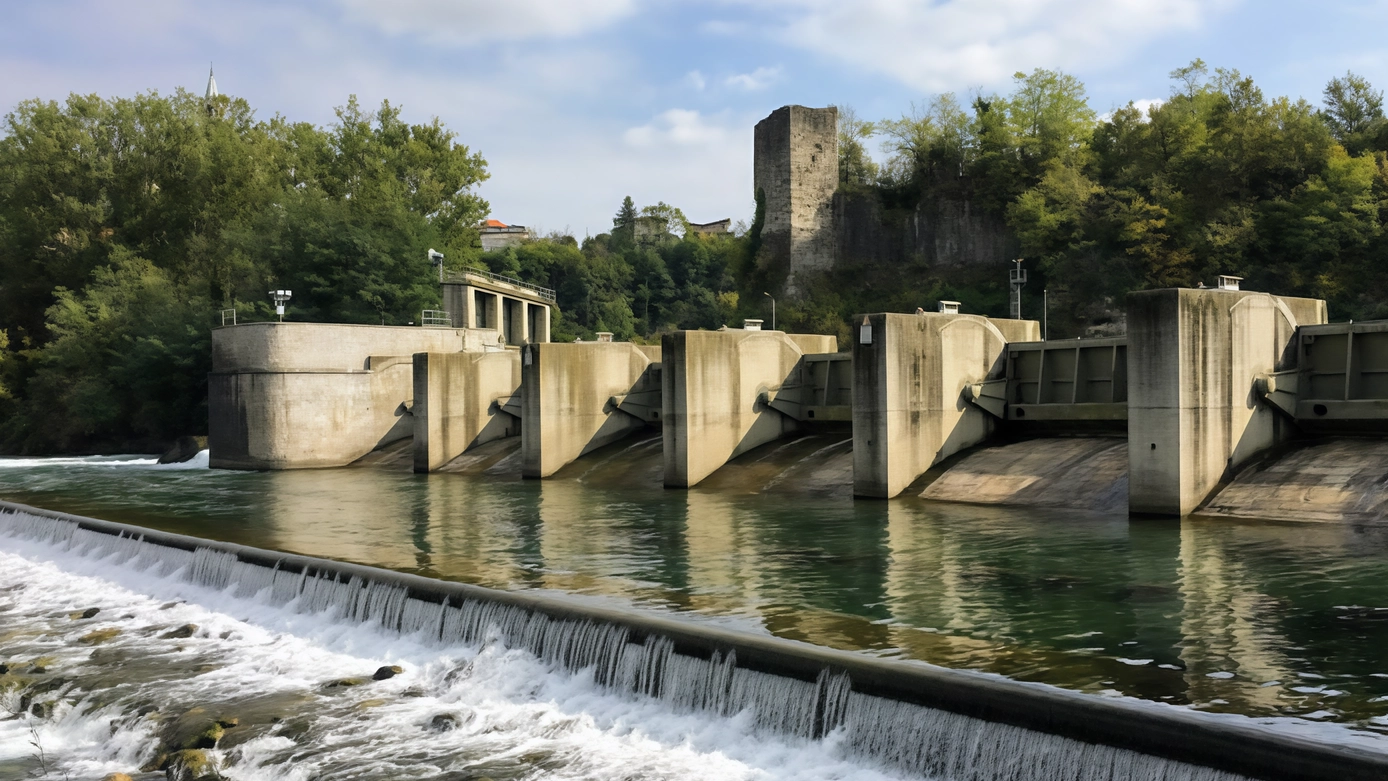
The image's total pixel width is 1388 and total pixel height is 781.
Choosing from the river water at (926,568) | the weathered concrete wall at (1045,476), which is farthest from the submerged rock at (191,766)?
the weathered concrete wall at (1045,476)

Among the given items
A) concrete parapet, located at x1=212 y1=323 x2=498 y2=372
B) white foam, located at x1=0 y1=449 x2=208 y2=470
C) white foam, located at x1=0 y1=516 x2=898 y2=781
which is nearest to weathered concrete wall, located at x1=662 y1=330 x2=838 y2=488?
white foam, located at x1=0 y1=516 x2=898 y2=781

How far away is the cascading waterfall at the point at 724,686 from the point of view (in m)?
7.84

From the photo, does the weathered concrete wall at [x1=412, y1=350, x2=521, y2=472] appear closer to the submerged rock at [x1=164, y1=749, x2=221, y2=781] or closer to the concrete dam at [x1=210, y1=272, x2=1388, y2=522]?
the concrete dam at [x1=210, y1=272, x2=1388, y2=522]

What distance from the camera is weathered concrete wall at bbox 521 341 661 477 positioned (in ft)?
102

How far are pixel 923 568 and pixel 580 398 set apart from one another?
1793 centimetres

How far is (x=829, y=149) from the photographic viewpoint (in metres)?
78.4

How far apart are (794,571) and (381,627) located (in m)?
5.39

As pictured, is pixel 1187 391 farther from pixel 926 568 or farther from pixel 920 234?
pixel 920 234

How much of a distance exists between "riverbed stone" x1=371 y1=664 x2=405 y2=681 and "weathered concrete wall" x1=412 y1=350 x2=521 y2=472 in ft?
80.3

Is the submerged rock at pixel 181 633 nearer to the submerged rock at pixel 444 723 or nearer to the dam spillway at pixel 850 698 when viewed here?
the dam spillway at pixel 850 698

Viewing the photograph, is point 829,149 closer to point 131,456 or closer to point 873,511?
point 131,456


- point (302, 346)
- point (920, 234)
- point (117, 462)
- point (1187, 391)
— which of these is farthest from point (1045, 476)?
→ point (920, 234)

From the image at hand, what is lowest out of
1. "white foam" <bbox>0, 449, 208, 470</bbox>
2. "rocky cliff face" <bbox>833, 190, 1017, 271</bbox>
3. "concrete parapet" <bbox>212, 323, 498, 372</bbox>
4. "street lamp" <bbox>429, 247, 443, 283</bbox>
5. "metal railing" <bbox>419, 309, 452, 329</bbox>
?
"white foam" <bbox>0, 449, 208, 470</bbox>

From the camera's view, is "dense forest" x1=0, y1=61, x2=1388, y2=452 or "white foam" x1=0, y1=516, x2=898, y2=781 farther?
"dense forest" x1=0, y1=61, x2=1388, y2=452
